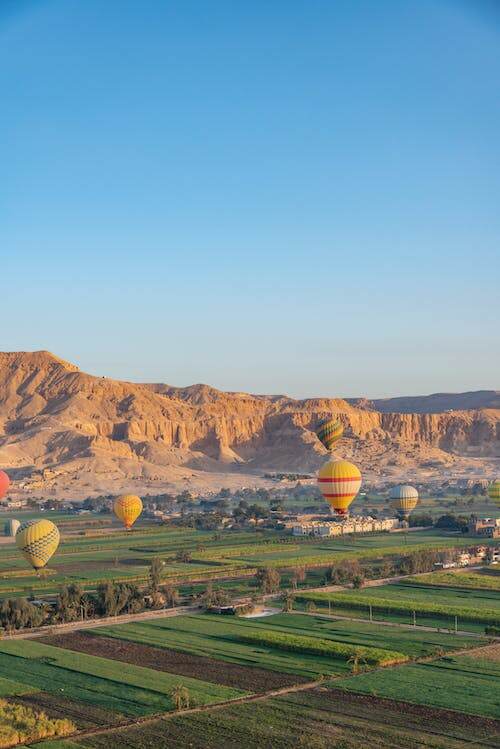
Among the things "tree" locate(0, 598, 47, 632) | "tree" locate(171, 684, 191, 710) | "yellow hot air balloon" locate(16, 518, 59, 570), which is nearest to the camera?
"tree" locate(171, 684, 191, 710)

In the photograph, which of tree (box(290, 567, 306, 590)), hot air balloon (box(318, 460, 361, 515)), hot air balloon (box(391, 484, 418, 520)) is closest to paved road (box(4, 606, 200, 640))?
tree (box(290, 567, 306, 590))

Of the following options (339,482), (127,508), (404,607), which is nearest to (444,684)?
(404,607)

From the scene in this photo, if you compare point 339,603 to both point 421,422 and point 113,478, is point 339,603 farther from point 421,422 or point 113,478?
point 421,422

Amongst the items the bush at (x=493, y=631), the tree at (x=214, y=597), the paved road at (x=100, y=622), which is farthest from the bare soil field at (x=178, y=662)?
the bush at (x=493, y=631)

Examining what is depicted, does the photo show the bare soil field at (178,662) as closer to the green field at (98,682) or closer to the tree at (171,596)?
the green field at (98,682)

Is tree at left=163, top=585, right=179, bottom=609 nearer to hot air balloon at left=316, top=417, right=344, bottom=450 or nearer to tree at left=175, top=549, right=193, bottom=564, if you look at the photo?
tree at left=175, top=549, right=193, bottom=564

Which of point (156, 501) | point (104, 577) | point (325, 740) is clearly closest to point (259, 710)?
point (325, 740)
